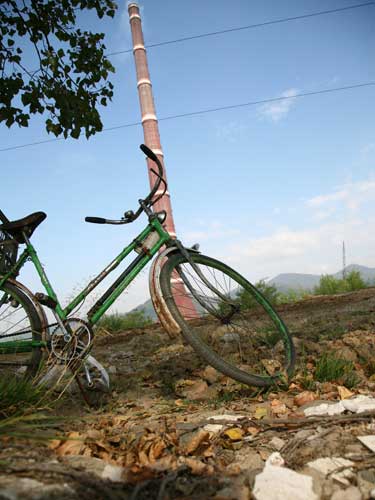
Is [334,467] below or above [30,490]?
below

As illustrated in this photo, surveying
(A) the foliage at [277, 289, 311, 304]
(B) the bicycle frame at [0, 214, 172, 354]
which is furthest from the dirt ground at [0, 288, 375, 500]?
(A) the foliage at [277, 289, 311, 304]

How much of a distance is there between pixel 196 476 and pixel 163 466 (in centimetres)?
16

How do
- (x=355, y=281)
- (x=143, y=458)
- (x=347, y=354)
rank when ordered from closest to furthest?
(x=143, y=458) < (x=347, y=354) < (x=355, y=281)

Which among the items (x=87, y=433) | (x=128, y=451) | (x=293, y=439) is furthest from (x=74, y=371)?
(x=293, y=439)

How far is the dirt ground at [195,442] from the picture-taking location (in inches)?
55.9

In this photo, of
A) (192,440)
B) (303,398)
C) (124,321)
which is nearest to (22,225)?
(192,440)

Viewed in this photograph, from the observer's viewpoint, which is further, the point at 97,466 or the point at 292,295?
the point at 292,295

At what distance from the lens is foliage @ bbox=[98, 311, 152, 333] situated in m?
8.38

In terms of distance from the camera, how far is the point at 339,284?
10.3 meters

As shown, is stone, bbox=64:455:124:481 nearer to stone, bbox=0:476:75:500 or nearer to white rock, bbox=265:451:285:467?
stone, bbox=0:476:75:500

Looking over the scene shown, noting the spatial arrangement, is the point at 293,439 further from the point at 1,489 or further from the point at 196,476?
the point at 1,489

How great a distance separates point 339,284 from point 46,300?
9281 mm

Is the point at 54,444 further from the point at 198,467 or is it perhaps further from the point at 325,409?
the point at 325,409

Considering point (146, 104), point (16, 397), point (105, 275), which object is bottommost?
point (16, 397)
